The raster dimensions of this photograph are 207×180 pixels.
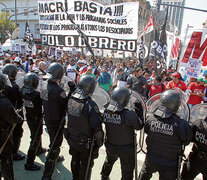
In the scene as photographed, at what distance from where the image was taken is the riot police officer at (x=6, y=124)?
2.71 metres

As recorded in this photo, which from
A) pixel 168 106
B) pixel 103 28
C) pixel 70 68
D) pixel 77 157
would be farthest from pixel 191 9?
pixel 77 157

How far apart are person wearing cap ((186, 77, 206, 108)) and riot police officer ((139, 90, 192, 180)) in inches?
147

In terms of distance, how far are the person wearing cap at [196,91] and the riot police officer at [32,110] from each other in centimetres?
460

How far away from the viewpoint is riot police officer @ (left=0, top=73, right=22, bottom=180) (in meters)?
2.71

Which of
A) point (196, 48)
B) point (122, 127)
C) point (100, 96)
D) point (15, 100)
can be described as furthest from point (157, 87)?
point (15, 100)

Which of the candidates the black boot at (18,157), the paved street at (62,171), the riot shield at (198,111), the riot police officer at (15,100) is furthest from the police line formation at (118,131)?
the black boot at (18,157)

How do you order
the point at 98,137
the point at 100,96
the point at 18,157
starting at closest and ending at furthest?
the point at 98,137 → the point at 100,96 → the point at 18,157

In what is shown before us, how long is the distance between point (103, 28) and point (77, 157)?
4.78m

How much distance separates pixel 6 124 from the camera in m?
2.95

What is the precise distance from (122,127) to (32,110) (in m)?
1.84

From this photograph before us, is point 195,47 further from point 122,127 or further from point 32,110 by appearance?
point 32,110

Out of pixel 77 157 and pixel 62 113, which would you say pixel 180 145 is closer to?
pixel 77 157

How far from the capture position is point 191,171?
2719 millimetres

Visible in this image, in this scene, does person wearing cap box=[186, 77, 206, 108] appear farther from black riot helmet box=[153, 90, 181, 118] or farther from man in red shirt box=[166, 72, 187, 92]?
black riot helmet box=[153, 90, 181, 118]
